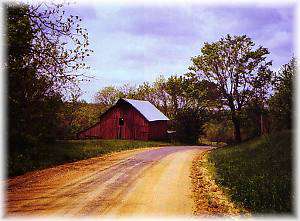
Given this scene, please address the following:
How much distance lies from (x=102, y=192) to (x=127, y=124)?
4081cm

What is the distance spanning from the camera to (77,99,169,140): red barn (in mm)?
52719

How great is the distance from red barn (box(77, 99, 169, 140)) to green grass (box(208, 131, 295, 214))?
30.9 metres

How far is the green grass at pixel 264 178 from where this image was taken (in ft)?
35.1

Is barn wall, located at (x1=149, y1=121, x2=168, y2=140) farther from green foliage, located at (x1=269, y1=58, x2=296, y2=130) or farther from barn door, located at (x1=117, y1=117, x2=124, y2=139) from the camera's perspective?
green foliage, located at (x1=269, y1=58, x2=296, y2=130)

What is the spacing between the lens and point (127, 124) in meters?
53.6

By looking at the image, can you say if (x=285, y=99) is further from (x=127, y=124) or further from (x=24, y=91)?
Result: (x=127, y=124)

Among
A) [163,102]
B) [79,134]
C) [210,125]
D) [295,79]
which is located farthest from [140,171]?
[163,102]

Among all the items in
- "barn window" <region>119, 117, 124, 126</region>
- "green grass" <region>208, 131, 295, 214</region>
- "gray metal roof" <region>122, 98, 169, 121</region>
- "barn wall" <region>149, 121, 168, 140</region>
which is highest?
"gray metal roof" <region>122, 98, 169, 121</region>

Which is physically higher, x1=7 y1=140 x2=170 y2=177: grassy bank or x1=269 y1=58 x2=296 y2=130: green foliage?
x1=269 y1=58 x2=296 y2=130: green foliage

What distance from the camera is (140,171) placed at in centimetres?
1828

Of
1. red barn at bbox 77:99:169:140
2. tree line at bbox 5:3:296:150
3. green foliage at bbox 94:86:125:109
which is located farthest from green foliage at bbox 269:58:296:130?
green foliage at bbox 94:86:125:109

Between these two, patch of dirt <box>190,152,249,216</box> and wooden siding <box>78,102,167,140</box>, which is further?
wooden siding <box>78,102,167,140</box>

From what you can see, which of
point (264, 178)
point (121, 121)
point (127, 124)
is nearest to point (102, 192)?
point (264, 178)

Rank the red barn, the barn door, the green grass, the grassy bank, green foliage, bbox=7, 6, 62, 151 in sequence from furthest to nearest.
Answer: the barn door < the red barn < the grassy bank < green foliage, bbox=7, 6, 62, 151 < the green grass
